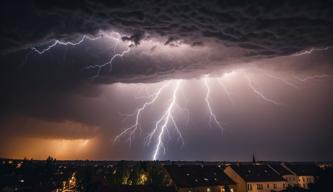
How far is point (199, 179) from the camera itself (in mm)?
48594

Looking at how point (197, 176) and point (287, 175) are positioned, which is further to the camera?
point (287, 175)

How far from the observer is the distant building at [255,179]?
172 feet

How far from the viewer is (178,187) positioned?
44.3m

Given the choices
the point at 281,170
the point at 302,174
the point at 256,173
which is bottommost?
the point at 256,173

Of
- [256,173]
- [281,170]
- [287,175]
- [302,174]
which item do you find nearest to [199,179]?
→ [256,173]

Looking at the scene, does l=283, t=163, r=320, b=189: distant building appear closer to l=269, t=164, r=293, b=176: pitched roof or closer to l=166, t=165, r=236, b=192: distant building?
l=269, t=164, r=293, b=176: pitched roof

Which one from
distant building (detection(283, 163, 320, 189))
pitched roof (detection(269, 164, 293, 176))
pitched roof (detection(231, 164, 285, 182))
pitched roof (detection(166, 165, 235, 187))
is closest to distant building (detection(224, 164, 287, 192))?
pitched roof (detection(231, 164, 285, 182))

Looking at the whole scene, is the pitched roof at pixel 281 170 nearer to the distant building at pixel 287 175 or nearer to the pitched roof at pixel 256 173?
the distant building at pixel 287 175

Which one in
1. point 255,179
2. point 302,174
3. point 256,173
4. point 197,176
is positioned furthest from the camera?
point 302,174

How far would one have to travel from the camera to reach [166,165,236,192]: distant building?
4553cm

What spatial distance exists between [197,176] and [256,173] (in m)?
14.0

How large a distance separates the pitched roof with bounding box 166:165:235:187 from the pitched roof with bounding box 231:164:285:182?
367 cm

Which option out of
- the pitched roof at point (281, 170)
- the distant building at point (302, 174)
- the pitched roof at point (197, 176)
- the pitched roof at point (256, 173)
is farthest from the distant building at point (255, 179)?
the distant building at point (302, 174)

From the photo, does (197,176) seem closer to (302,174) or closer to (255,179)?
(255,179)
